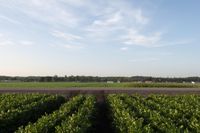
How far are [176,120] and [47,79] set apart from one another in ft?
449

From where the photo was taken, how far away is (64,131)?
15617mm

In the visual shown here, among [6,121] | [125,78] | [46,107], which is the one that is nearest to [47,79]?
[125,78]

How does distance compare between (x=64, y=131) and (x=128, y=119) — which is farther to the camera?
(x=128, y=119)

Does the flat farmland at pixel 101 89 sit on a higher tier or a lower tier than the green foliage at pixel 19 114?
higher

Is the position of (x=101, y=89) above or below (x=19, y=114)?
above

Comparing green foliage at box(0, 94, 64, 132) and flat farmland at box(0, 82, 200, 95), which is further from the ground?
flat farmland at box(0, 82, 200, 95)

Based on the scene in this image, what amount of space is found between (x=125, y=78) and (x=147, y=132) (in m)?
164

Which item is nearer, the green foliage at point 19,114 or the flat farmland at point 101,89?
the green foliage at point 19,114

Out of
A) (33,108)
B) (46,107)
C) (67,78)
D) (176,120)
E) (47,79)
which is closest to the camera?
(176,120)

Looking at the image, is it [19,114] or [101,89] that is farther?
[101,89]

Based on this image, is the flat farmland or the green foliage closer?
the green foliage

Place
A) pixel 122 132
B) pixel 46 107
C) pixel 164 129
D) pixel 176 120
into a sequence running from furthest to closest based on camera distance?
1. pixel 46 107
2. pixel 176 120
3. pixel 122 132
4. pixel 164 129

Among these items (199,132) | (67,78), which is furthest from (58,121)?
(67,78)

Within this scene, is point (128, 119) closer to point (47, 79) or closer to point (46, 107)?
point (46, 107)
